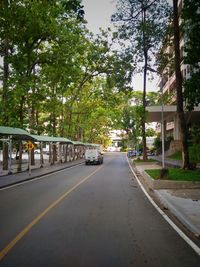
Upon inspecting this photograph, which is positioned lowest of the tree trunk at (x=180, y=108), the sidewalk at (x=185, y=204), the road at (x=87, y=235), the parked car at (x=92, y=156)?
the road at (x=87, y=235)

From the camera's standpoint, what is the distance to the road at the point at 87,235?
7449 mm

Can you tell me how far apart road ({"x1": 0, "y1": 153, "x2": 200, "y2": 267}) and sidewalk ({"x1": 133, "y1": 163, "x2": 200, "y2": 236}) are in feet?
1.84

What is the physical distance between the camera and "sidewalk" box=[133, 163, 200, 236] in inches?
Result: 439

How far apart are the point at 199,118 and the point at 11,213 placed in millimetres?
50618

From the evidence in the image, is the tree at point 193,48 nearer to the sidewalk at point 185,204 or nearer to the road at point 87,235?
the sidewalk at point 185,204

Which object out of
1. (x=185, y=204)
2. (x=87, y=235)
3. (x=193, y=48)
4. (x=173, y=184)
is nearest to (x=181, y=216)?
(x=185, y=204)

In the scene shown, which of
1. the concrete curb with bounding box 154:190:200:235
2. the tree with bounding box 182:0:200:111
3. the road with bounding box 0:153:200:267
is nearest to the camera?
the road with bounding box 0:153:200:267

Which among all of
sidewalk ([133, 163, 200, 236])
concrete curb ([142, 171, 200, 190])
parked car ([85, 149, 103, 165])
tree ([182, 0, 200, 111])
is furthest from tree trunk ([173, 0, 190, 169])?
parked car ([85, 149, 103, 165])

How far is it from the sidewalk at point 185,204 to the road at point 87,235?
0.56m

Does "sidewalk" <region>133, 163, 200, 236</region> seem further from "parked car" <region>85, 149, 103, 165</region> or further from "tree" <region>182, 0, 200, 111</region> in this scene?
"parked car" <region>85, 149, 103, 165</region>

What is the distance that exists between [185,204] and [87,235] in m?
6.03

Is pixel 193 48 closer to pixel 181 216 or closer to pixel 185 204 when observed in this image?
pixel 185 204

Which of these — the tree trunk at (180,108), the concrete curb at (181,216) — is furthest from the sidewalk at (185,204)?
the tree trunk at (180,108)

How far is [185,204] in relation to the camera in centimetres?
1477
